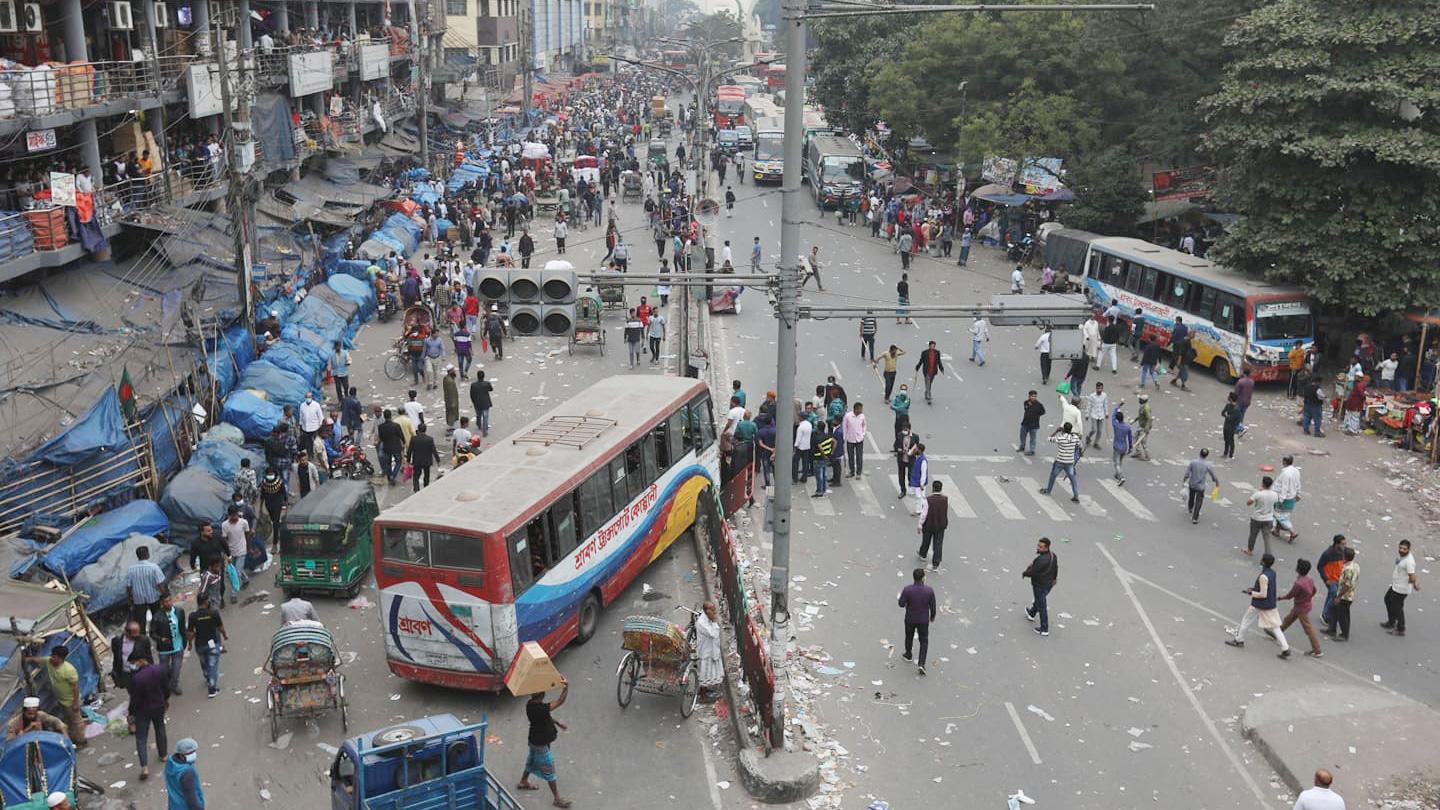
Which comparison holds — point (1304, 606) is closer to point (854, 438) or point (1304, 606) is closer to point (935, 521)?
point (935, 521)

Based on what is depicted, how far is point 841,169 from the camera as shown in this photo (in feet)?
180

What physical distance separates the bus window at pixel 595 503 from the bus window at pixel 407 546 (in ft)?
7.38

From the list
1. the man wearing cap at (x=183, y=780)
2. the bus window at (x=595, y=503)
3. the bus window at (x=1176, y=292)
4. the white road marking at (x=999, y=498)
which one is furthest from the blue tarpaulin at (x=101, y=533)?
the bus window at (x=1176, y=292)

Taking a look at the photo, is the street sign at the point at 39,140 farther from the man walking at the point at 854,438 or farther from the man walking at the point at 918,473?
the man walking at the point at 918,473

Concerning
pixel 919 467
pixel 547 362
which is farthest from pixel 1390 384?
pixel 547 362

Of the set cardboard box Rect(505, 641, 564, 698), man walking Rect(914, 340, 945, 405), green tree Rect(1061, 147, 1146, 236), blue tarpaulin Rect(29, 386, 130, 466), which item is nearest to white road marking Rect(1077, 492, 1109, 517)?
man walking Rect(914, 340, 945, 405)

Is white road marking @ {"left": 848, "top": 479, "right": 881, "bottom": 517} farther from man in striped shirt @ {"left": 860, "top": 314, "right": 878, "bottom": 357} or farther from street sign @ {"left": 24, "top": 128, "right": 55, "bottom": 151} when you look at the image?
street sign @ {"left": 24, "top": 128, "right": 55, "bottom": 151}

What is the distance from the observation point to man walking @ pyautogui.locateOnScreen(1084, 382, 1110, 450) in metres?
23.8

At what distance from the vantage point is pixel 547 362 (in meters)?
30.3

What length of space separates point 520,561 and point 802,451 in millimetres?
8712

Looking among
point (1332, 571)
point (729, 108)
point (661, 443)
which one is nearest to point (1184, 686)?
point (1332, 571)

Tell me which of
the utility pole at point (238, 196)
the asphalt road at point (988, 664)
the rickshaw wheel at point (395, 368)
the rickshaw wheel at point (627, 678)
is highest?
the utility pole at point (238, 196)

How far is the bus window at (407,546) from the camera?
532 inches

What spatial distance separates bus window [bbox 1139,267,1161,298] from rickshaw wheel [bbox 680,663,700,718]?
21447 millimetres
